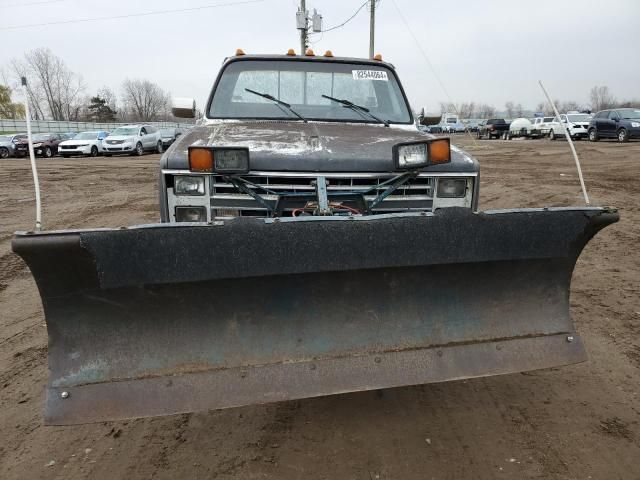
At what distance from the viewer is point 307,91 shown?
4.27 metres

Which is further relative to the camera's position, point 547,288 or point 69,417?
point 547,288

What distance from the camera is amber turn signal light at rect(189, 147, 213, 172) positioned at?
277 centimetres

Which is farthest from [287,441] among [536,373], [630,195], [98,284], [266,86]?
[630,195]

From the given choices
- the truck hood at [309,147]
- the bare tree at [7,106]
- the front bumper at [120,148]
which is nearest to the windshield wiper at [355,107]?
the truck hood at [309,147]

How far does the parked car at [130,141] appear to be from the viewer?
86.2 ft

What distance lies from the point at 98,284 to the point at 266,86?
2.61m

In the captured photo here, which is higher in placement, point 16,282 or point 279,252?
point 279,252

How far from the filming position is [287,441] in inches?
105

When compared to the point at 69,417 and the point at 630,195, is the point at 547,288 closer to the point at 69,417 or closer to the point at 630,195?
the point at 69,417

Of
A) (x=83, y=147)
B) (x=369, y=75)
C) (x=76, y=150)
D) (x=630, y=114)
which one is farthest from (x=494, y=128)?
(x=369, y=75)

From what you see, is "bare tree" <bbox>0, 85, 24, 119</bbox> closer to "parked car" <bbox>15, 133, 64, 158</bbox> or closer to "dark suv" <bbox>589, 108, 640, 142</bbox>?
"parked car" <bbox>15, 133, 64, 158</bbox>

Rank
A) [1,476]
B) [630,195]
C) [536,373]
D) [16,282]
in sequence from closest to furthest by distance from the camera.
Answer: [1,476]
[536,373]
[16,282]
[630,195]

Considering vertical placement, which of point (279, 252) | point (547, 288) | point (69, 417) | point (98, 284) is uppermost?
point (279, 252)

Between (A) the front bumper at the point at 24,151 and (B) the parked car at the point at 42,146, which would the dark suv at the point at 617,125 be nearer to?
(B) the parked car at the point at 42,146
